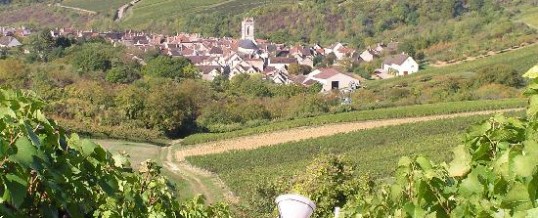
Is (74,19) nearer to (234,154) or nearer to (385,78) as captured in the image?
(385,78)

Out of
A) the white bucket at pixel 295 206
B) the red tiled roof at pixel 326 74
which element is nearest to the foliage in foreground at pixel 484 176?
the white bucket at pixel 295 206

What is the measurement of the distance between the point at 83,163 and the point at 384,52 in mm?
60381

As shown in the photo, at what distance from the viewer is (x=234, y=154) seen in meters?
26.1

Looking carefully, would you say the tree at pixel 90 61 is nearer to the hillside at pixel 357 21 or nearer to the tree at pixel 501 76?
the tree at pixel 501 76

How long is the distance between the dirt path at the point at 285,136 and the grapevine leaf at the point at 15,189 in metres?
24.4

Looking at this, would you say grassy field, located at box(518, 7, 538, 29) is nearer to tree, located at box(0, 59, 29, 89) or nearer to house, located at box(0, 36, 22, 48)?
tree, located at box(0, 59, 29, 89)

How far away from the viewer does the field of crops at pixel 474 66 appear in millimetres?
45969

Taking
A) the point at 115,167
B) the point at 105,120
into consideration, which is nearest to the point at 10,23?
the point at 105,120

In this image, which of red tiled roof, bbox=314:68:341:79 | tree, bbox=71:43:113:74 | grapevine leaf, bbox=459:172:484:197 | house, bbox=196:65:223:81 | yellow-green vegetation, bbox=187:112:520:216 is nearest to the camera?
grapevine leaf, bbox=459:172:484:197

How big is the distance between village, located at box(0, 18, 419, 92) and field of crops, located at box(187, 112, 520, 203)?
699 inches

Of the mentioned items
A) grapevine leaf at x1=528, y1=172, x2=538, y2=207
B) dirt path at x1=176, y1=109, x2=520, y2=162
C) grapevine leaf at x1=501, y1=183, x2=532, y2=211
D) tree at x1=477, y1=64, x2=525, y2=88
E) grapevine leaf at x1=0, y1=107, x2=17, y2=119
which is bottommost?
dirt path at x1=176, y1=109, x2=520, y2=162

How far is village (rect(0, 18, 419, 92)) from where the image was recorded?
51.0m

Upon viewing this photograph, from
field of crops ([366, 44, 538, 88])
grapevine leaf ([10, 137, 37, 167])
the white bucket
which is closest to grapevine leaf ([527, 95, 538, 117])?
the white bucket

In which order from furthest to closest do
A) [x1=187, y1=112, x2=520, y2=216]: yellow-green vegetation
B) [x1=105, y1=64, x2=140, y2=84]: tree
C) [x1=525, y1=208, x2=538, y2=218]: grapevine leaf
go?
[x1=105, y1=64, x2=140, y2=84]: tree
[x1=187, y1=112, x2=520, y2=216]: yellow-green vegetation
[x1=525, y1=208, x2=538, y2=218]: grapevine leaf
